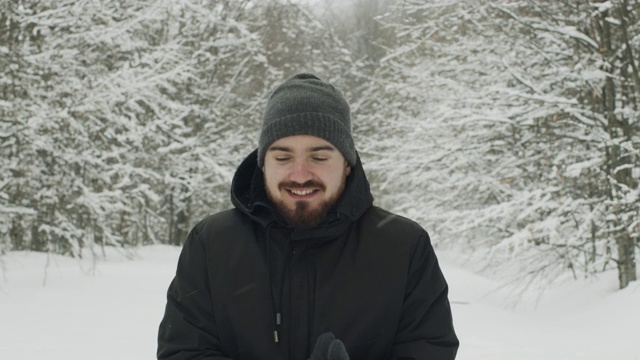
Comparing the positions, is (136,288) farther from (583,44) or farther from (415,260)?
(415,260)

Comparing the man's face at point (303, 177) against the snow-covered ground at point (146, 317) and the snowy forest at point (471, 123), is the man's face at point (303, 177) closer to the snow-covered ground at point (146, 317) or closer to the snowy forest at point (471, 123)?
the snow-covered ground at point (146, 317)

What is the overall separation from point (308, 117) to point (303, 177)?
192 mm

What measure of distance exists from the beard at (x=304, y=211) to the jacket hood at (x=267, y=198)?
17 millimetres

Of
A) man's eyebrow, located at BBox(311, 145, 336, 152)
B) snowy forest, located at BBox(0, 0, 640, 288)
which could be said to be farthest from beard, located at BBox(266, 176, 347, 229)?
snowy forest, located at BBox(0, 0, 640, 288)

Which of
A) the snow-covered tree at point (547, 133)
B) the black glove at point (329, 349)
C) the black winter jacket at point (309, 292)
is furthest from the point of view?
the snow-covered tree at point (547, 133)

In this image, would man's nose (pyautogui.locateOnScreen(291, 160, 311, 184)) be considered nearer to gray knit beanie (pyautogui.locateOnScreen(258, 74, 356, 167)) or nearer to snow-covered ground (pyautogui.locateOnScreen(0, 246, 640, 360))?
gray knit beanie (pyautogui.locateOnScreen(258, 74, 356, 167))

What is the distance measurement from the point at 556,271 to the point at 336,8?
24289 mm

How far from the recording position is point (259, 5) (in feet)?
72.6

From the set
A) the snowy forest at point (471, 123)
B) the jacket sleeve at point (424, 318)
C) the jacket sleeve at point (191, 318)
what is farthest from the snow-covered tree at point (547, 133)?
the jacket sleeve at point (191, 318)

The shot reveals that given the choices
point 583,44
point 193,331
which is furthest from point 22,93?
point 193,331

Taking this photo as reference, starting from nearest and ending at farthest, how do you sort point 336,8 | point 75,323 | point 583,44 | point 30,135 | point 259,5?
1. point 75,323
2. point 30,135
3. point 583,44
4. point 259,5
5. point 336,8

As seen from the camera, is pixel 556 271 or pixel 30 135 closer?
pixel 30 135

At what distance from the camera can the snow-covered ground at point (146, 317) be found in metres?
6.02

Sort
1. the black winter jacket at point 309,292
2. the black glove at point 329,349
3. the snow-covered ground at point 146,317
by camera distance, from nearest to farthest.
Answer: the black glove at point 329,349 < the black winter jacket at point 309,292 < the snow-covered ground at point 146,317
